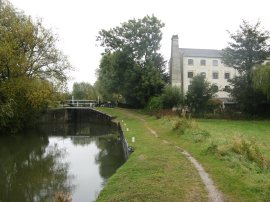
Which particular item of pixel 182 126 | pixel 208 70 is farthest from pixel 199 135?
pixel 208 70

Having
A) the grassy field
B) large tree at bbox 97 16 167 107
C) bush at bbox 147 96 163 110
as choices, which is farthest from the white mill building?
the grassy field

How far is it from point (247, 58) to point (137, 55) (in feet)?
50.2

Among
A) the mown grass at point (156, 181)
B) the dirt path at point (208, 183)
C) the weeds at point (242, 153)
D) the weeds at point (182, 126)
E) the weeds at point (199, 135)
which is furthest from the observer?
the weeds at point (182, 126)

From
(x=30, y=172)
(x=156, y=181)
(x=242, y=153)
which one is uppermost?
(x=242, y=153)

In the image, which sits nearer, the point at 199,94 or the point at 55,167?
the point at 55,167

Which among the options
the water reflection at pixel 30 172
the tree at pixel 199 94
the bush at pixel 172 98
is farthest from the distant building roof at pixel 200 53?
the water reflection at pixel 30 172

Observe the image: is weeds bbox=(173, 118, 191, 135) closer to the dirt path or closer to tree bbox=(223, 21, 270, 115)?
the dirt path

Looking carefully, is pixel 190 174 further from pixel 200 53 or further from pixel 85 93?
pixel 85 93

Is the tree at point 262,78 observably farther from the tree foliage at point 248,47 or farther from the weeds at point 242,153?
the weeds at point 242,153

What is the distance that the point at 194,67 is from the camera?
61.9m

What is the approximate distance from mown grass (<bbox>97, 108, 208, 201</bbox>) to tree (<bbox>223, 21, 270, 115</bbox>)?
26.5 metres

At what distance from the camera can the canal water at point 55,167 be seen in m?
15.6

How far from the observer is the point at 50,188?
16.4 m

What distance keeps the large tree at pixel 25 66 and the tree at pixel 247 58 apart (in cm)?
1968
